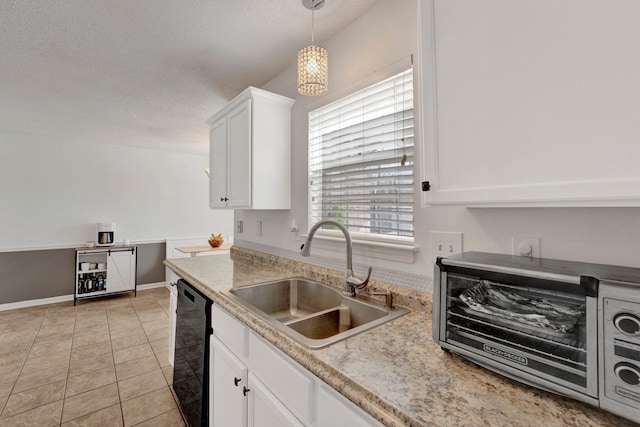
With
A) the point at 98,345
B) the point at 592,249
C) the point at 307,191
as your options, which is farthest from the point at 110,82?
the point at 592,249

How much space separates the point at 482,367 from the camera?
2.52ft

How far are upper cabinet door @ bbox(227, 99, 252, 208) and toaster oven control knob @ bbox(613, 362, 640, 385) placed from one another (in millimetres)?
1787

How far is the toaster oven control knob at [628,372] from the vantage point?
20.3 inches

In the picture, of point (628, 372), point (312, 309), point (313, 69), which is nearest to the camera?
point (628, 372)

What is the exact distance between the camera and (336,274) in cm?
162

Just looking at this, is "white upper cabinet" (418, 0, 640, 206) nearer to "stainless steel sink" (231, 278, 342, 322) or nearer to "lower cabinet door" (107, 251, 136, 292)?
"stainless steel sink" (231, 278, 342, 322)

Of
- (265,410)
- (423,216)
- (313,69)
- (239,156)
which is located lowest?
(265,410)

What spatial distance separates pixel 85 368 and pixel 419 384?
296cm

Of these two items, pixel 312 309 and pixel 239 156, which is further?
pixel 239 156

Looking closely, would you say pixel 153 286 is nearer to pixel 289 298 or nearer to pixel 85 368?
pixel 85 368

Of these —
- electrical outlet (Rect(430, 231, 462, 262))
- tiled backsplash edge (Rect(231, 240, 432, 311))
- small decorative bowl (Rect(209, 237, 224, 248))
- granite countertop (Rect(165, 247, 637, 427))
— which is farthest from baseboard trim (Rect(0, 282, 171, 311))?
electrical outlet (Rect(430, 231, 462, 262))

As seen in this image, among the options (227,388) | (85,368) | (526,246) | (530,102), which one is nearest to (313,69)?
(530,102)

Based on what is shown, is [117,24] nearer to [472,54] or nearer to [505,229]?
[472,54]

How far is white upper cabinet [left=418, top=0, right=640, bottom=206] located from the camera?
0.59 metres
